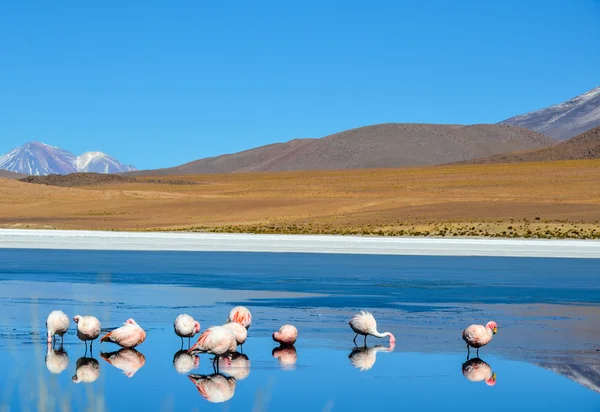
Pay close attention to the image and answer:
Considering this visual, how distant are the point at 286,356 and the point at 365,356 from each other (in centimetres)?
84

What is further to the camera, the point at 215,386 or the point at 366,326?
the point at 366,326

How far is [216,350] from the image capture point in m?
10.6

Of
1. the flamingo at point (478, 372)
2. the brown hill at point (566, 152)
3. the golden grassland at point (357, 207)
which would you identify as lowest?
the flamingo at point (478, 372)

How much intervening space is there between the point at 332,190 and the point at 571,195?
23394mm

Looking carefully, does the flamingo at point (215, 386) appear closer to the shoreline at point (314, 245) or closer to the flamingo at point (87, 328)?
the flamingo at point (87, 328)

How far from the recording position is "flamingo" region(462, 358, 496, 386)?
10289mm

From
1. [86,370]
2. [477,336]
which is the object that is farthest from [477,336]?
[86,370]

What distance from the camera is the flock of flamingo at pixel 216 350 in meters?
10.3

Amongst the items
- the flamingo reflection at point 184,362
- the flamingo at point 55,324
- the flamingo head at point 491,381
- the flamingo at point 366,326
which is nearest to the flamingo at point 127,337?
the flamingo reflection at point 184,362

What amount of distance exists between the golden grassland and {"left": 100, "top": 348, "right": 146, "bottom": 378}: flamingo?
31.8 metres

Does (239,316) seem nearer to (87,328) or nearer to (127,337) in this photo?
(127,337)

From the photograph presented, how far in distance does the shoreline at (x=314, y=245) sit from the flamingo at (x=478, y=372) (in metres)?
21.1

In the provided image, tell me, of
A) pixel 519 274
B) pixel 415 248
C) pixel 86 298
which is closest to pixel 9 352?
pixel 86 298

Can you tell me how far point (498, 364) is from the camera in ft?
36.6
